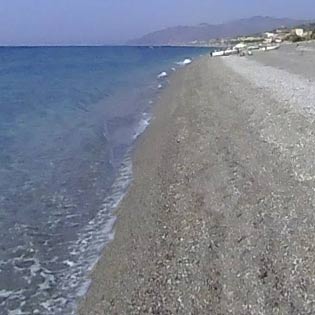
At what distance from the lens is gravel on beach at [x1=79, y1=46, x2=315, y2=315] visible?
6957 millimetres

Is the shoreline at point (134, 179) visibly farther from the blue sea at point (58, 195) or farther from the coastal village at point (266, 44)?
the coastal village at point (266, 44)

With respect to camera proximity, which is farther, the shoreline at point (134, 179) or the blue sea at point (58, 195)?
the shoreline at point (134, 179)

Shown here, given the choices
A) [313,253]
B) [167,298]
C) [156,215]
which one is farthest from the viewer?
[156,215]

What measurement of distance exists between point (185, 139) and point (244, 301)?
10549 millimetres

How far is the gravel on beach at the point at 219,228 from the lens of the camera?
6957 mm

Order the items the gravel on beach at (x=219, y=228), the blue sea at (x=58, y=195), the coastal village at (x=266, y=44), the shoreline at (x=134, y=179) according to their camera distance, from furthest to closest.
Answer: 1. the coastal village at (x=266, y=44)
2. the shoreline at (x=134, y=179)
3. the blue sea at (x=58, y=195)
4. the gravel on beach at (x=219, y=228)

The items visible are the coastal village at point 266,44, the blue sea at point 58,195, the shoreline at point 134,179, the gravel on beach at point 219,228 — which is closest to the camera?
the gravel on beach at point 219,228

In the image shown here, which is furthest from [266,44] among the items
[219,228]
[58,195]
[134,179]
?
[219,228]

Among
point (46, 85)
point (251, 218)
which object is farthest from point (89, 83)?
point (251, 218)

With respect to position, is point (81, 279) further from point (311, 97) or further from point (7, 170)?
point (311, 97)

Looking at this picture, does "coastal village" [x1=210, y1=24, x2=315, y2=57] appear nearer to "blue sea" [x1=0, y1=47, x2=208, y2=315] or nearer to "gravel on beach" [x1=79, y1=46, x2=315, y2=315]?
"blue sea" [x1=0, y1=47, x2=208, y2=315]

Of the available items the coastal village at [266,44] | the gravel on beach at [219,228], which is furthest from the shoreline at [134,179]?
the coastal village at [266,44]

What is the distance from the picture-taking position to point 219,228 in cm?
909

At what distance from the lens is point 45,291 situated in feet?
27.1
